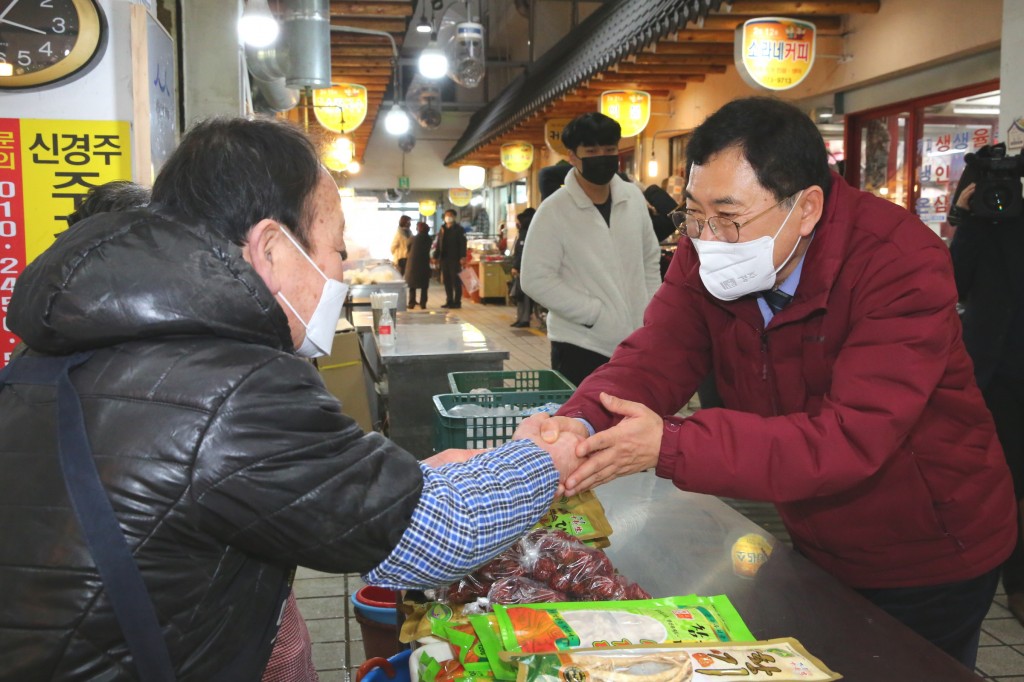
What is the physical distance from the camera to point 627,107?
11.6m

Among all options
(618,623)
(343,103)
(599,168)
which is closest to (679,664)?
(618,623)

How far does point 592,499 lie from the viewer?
2.22 meters

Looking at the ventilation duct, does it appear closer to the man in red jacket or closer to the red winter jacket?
the man in red jacket

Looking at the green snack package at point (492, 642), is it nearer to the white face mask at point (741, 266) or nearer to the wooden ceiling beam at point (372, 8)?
the white face mask at point (741, 266)

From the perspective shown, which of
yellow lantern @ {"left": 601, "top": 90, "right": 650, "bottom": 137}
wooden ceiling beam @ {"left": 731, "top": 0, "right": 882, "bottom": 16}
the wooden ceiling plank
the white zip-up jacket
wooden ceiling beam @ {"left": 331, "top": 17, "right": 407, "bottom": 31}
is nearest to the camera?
the white zip-up jacket

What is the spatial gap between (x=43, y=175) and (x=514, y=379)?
6.15 ft

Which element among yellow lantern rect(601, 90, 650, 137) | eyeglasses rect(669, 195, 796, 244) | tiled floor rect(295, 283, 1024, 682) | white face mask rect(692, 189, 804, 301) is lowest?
tiled floor rect(295, 283, 1024, 682)

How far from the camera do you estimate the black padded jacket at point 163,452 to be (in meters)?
1.18

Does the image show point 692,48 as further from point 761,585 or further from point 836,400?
point 761,585

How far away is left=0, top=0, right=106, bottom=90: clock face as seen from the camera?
279 cm

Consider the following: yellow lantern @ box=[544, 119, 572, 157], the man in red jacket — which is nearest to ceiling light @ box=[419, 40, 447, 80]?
yellow lantern @ box=[544, 119, 572, 157]

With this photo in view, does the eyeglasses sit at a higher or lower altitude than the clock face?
lower

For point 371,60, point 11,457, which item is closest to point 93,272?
point 11,457

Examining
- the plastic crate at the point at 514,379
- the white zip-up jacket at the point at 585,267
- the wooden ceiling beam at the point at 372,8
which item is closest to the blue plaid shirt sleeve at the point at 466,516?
the plastic crate at the point at 514,379
